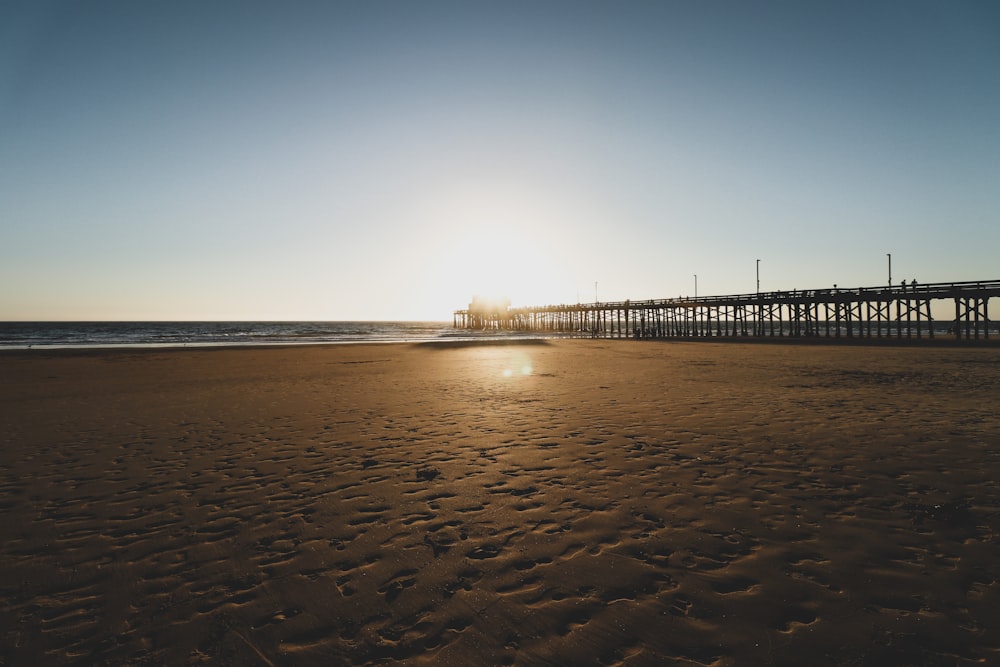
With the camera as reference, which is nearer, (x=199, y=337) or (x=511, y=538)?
(x=511, y=538)

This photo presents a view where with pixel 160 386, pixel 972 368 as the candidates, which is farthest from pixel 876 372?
pixel 160 386

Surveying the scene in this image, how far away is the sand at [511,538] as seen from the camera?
2805 mm

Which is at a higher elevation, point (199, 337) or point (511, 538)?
point (199, 337)

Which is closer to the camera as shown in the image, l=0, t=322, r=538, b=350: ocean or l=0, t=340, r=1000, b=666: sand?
l=0, t=340, r=1000, b=666: sand

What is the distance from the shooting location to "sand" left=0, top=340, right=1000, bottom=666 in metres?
2.80

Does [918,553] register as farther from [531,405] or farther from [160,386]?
[160,386]

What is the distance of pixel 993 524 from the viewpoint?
162 inches

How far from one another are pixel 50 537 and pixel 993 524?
939cm

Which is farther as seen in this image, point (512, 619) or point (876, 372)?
point (876, 372)

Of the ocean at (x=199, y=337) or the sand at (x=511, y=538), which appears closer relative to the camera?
the sand at (x=511, y=538)

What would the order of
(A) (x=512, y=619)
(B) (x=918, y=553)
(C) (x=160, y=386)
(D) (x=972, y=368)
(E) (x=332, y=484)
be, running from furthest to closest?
1. (D) (x=972, y=368)
2. (C) (x=160, y=386)
3. (E) (x=332, y=484)
4. (B) (x=918, y=553)
5. (A) (x=512, y=619)

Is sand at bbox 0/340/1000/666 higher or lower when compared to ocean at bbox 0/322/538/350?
lower

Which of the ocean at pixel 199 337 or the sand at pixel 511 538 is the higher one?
the ocean at pixel 199 337

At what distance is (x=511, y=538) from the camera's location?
4.13 metres
